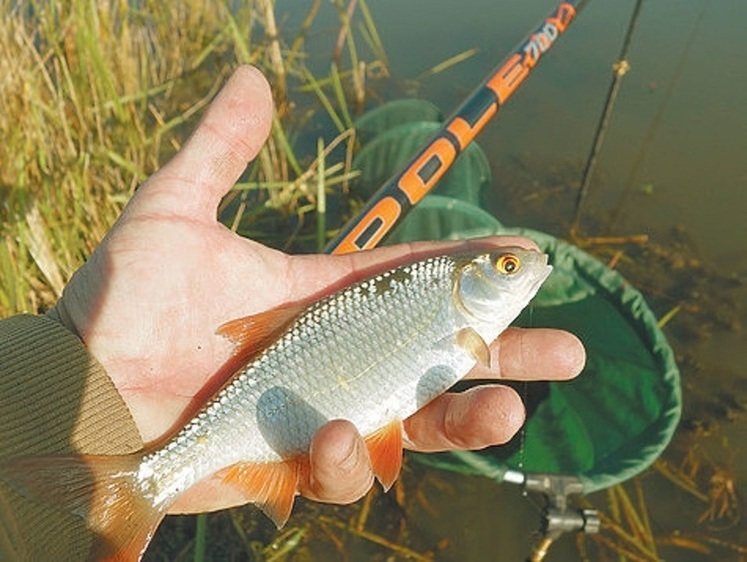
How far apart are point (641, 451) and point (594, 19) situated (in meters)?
5.26

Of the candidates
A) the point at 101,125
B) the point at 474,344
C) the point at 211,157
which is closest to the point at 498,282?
the point at 474,344

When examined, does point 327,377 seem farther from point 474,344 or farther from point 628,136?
point 628,136

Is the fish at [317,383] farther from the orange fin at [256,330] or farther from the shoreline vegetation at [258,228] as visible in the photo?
the shoreline vegetation at [258,228]

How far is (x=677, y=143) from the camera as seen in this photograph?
5.76m

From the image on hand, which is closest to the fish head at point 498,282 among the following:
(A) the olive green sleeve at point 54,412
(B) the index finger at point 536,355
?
(B) the index finger at point 536,355

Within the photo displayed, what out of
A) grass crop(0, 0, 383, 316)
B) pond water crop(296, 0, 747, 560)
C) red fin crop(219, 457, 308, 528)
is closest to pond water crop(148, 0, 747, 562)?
pond water crop(296, 0, 747, 560)

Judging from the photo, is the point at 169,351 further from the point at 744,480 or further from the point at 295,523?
the point at 744,480

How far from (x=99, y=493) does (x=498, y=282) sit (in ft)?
4.21

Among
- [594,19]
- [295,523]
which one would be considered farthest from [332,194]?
[594,19]

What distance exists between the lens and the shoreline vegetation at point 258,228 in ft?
10.8

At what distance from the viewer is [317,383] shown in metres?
2.17

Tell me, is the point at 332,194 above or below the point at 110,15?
below

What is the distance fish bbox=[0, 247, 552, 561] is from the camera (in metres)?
1.96

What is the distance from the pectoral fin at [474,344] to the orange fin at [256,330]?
1.67 feet
